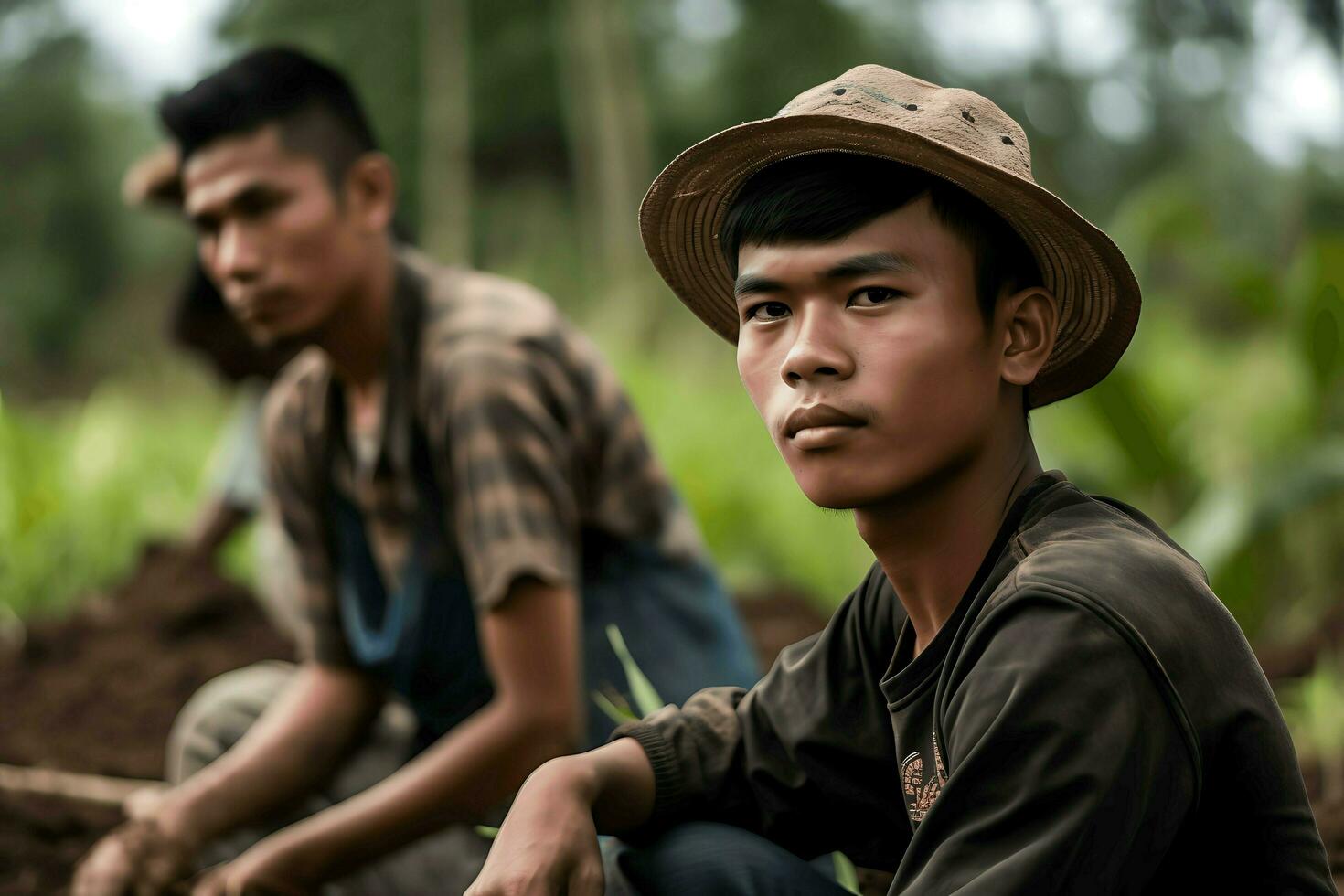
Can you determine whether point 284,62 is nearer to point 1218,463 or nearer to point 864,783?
point 864,783

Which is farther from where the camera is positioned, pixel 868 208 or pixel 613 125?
pixel 613 125

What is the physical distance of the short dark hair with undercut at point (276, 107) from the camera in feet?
7.44

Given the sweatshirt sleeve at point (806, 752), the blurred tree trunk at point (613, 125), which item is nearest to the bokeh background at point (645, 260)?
the blurred tree trunk at point (613, 125)

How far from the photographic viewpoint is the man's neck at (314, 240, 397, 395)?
7.34 feet

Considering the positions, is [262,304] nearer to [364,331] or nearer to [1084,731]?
[364,331]

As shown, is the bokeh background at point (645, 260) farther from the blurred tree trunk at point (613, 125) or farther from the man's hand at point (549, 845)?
the man's hand at point (549, 845)

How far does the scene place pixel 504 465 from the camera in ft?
6.64

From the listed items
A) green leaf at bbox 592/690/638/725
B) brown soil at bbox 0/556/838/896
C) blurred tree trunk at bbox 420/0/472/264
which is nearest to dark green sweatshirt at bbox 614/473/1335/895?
green leaf at bbox 592/690/638/725

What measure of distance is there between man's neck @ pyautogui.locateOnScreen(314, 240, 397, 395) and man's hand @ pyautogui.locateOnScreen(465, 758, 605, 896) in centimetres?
104

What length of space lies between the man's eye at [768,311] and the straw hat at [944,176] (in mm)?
127

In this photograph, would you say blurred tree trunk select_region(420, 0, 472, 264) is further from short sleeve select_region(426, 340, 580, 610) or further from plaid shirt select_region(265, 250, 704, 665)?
short sleeve select_region(426, 340, 580, 610)

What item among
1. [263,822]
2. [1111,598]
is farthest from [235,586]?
[1111,598]

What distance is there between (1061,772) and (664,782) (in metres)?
0.52

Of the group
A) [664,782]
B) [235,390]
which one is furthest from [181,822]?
[235,390]
